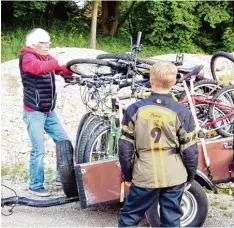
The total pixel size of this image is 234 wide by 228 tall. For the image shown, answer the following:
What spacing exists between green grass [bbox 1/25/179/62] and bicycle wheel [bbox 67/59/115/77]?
996 centimetres

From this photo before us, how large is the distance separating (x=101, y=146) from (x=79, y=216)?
2.63 feet

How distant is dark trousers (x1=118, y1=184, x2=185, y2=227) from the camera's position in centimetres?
380

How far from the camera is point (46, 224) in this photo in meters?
4.99

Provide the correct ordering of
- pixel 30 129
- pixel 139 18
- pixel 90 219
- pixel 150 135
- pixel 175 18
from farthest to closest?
pixel 139 18
pixel 175 18
pixel 30 129
pixel 90 219
pixel 150 135

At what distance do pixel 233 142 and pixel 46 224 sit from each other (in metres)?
1.97

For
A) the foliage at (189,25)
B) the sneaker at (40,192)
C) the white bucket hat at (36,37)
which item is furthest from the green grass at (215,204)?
the foliage at (189,25)

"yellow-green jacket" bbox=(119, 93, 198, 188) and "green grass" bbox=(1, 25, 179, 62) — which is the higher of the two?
"yellow-green jacket" bbox=(119, 93, 198, 188)

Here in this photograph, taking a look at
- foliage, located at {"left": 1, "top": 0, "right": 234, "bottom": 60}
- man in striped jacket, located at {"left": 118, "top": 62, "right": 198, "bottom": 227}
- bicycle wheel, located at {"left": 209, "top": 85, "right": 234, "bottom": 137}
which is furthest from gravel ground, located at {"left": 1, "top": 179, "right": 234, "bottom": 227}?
foliage, located at {"left": 1, "top": 0, "right": 234, "bottom": 60}

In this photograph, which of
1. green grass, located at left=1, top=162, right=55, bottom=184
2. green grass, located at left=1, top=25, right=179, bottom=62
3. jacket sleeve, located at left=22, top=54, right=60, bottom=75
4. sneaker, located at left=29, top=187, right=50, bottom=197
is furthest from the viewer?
green grass, located at left=1, top=25, right=179, bottom=62

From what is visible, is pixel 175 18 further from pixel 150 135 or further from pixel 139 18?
pixel 150 135

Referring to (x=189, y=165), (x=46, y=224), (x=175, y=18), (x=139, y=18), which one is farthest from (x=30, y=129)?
(x=139, y=18)

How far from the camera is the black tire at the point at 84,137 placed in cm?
489

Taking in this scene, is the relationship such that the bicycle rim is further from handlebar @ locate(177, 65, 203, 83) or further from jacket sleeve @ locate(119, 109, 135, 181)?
jacket sleeve @ locate(119, 109, 135, 181)

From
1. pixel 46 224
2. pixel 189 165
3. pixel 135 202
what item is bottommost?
pixel 46 224
